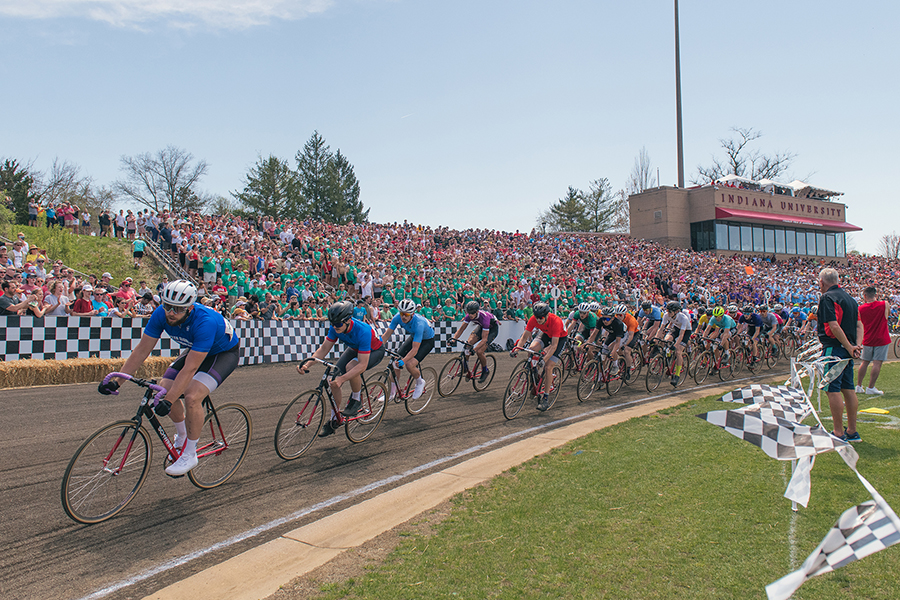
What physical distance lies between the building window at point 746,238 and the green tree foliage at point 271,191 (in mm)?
47031

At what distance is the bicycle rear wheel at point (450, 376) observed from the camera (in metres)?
11.8

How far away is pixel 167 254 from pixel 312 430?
16.4 m

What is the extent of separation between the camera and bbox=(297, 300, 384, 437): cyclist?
24.7 feet

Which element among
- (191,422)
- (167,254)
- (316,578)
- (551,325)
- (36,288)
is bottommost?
(316,578)

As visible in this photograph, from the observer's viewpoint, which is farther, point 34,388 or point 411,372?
point 34,388

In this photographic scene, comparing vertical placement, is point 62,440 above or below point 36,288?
below

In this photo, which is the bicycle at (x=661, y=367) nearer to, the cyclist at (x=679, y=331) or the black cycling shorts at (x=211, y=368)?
the cyclist at (x=679, y=331)

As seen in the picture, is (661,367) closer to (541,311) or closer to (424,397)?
(541,311)

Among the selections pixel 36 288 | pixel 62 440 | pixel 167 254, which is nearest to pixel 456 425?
pixel 62 440

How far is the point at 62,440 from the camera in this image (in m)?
7.53

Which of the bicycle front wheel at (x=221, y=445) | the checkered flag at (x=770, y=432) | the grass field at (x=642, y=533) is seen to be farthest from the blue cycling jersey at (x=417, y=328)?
the checkered flag at (x=770, y=432)

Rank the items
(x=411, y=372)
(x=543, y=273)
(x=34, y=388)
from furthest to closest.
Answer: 1. (x=543, y=273)
2. (x=34, y=388)
3. (x=411, y=372)

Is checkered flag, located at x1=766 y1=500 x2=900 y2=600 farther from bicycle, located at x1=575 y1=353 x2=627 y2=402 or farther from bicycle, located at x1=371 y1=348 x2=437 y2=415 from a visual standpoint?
bicycle, located at x1=575 y1=353 x2=627 y2=402

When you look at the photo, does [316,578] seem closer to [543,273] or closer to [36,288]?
[36,288]
